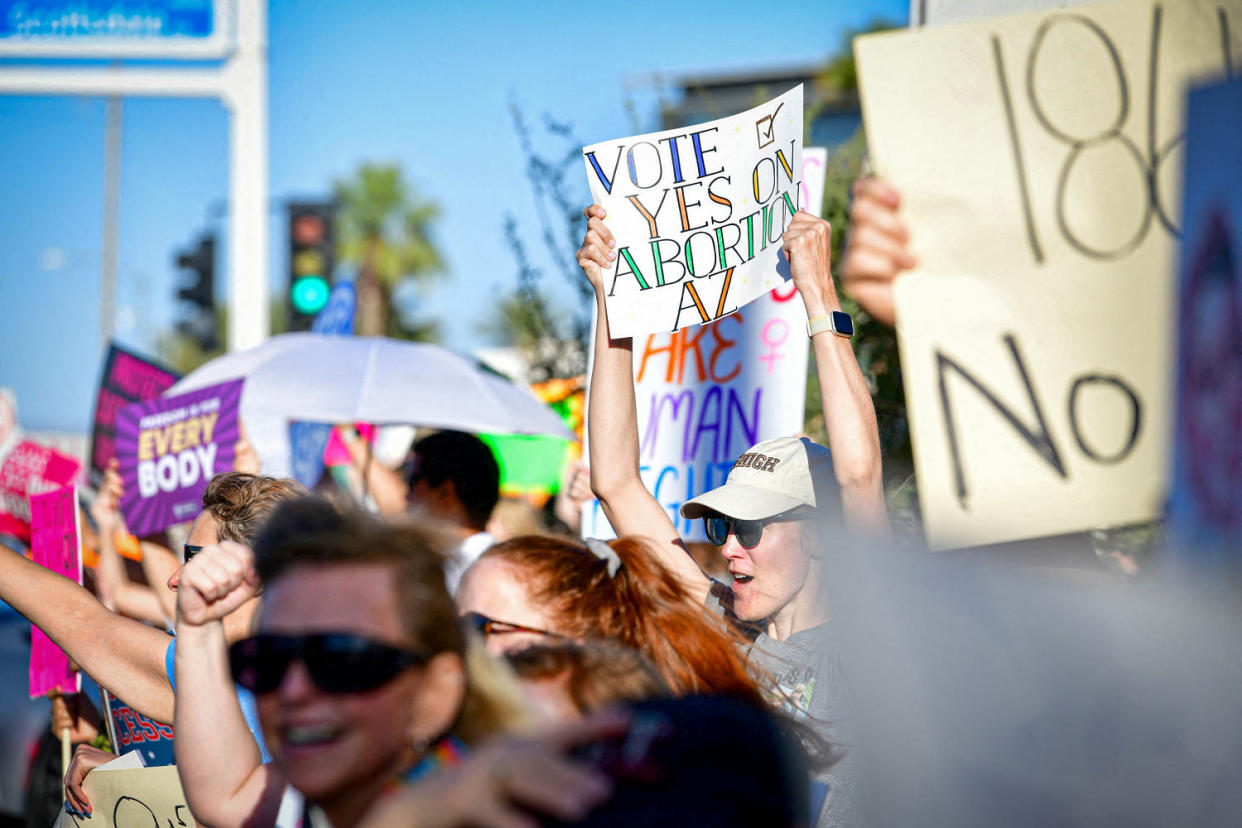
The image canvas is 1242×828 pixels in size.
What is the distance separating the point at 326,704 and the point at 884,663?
632 millimetres

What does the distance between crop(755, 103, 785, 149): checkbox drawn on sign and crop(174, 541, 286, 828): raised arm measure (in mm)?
1650

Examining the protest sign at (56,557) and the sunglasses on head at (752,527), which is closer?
the sunglasses on head at (752,527)

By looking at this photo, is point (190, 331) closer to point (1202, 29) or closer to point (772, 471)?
point (772, 471)

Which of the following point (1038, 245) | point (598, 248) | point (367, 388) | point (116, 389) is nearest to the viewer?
point (1038, 245)

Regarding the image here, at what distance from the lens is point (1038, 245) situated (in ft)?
5.72

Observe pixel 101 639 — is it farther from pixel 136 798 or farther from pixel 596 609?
pixel 596 609

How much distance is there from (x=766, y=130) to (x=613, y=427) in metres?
0.80

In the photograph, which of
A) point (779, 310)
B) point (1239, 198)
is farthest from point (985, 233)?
point (779, 310)

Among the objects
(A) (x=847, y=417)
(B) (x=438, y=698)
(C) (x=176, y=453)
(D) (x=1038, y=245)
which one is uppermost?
(D) (x=1038, y=245)

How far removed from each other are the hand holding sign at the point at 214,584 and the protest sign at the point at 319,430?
330 cm

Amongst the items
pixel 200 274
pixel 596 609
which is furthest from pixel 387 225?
pixel 596 609

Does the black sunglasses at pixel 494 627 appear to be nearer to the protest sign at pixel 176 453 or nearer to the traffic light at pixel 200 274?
the protest sign at pixel 176 453

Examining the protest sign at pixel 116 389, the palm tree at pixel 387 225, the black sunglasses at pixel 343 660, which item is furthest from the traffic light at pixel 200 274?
the palm tree at pixel 387 225

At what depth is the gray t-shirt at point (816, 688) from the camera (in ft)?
6.70
